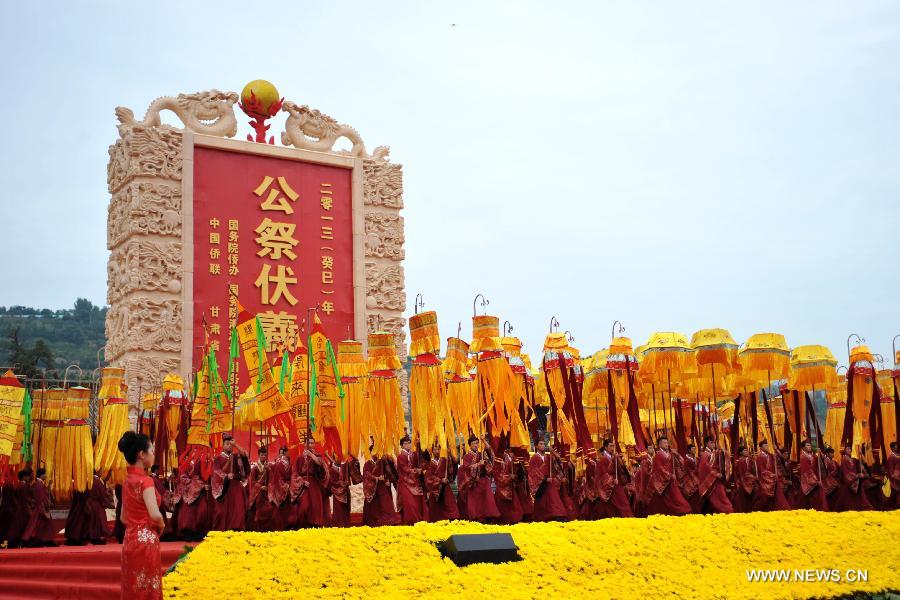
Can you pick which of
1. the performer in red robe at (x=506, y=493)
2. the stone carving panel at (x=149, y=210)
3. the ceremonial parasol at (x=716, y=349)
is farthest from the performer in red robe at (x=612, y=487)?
the stone carving panel at (x=149, y=210)

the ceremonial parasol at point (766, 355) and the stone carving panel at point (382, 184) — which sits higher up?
the stone carving panel at point (382, 184)

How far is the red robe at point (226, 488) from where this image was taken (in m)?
9.10

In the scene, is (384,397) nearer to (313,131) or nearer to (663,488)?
(663,488)

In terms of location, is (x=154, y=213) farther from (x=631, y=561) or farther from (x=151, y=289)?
(x=631, y=561)

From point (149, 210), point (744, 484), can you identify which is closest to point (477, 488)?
point (744, 484)

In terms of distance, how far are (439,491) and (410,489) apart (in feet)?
1.01

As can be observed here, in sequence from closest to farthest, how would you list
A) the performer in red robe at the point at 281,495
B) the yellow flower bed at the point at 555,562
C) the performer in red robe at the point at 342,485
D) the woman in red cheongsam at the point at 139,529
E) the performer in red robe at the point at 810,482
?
the woman in red cheongsam at the point at 139,529 → the yellow flower bed at the point at 555,562 → the performer in red robe at the point at 281,495 → the performer in red robe at the point at 342,485 → the performer in red robe at the point at 810,482

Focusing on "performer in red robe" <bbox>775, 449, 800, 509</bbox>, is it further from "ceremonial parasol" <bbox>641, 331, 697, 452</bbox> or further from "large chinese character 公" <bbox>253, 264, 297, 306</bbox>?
"large chinese character 公" <bbox>253, 264, 297, 306</bbox>

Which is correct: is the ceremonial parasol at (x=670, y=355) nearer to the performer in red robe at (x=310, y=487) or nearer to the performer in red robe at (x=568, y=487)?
the performer in red robe at (x=568, y=487)

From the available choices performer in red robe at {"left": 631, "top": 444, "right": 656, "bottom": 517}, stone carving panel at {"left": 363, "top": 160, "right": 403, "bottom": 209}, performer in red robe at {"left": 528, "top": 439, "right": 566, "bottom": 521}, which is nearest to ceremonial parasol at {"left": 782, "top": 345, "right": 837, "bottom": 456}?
performer in red robe at {"left": 631, "top": 444, "right": 656, "bottom": 517}

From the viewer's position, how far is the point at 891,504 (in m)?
10.9

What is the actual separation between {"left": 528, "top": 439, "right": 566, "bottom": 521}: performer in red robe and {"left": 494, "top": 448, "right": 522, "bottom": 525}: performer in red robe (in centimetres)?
20

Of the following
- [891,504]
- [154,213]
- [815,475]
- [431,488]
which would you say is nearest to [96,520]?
[431,488]

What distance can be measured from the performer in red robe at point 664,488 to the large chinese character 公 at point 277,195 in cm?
688
